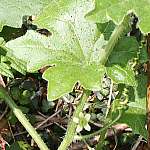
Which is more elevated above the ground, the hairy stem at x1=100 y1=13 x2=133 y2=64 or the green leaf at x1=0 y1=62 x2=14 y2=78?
the hairy stem at x1=100 y1=13 x2=133 y2=64

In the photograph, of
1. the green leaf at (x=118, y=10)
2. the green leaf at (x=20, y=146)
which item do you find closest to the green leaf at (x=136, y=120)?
the green leaf at (x=20, y=146)

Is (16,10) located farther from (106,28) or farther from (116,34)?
(116,34)

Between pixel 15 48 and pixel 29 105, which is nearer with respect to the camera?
pixel 15 48

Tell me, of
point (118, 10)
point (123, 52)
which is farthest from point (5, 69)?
Result: point (118, 10)

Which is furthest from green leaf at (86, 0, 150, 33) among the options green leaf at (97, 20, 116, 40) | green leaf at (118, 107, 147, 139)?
green leaf at (118, 107, 147, 139)

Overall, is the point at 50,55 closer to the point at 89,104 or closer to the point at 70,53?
the point at 70,53

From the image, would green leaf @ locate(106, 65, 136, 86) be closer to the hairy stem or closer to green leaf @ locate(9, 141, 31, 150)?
the hairy stem

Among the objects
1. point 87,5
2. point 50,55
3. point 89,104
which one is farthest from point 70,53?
point 89,104
